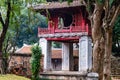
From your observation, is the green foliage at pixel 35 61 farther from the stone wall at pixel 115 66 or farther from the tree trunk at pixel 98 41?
the tree trunk at pixel 98 41

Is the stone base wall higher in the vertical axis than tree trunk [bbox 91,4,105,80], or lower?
lower

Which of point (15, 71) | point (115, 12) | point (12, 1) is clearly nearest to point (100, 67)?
point (115, 12)

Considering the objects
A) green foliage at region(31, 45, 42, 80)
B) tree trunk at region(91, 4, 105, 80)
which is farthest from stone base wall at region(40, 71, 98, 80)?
tree trunk at region(91, 4, 105, 80)

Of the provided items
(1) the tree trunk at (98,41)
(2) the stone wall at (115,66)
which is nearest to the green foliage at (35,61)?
(2) the stone wall at (115,66)

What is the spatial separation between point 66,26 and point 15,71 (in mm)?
7309

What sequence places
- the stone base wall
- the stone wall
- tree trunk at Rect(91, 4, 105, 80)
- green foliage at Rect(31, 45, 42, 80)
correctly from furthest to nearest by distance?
1. the stone wall
2. the stone base wall
3. green foliage at Rect(31, 45, 42, 80)
4. tree trunk at Rect(91, 4, 105, 80)

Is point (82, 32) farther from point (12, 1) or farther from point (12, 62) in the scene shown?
point (12, 1)

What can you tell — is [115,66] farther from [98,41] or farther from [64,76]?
[98,41]

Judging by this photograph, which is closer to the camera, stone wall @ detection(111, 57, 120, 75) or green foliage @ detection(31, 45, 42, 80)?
green foliage @ detection(31, 45, 42, 80)

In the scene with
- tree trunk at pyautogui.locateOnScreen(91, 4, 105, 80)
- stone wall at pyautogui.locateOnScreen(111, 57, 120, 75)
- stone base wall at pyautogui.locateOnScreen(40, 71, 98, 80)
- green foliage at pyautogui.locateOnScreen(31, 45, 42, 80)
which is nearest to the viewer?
tree trunk at pyautogui.locateOnScreen(91, 4, 105, 80)

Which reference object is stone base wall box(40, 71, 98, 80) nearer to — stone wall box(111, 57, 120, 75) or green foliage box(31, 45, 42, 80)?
green foliage box(31, 45, 42, 80)

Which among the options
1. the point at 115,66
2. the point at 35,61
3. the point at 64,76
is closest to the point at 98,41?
the point at 35,61

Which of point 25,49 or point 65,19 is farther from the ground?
point 65,19

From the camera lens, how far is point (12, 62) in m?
26.6
